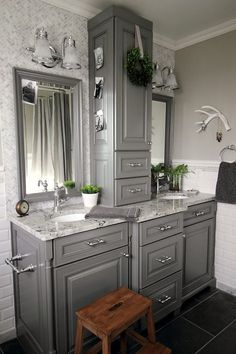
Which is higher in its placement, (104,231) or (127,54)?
(127,54)

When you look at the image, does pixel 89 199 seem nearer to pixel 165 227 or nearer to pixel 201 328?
pixel 165 227

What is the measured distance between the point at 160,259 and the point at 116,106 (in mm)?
1196

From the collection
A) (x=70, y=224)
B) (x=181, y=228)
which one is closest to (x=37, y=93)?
(x=70, y=224)

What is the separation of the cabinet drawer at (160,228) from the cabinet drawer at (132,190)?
333mm

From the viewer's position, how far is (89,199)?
2031 mm

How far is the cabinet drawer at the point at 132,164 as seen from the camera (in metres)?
2.01

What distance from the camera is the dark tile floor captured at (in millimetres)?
1762

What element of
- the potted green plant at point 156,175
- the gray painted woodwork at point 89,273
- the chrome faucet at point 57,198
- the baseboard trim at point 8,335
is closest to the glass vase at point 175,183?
the potted green plant at point 156,175

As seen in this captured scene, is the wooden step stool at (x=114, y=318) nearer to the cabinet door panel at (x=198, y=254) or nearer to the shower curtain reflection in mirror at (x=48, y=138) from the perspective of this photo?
the cabinet door panel at (x=198, y=254)

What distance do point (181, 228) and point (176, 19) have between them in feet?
6.01

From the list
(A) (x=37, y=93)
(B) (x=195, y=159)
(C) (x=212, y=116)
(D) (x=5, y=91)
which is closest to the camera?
(D) (x=5, y=91)

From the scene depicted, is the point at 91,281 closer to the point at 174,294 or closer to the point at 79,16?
the point at 174,294

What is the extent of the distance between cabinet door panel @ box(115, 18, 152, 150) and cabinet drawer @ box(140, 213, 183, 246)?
0.62 m

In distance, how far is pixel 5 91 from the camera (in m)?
1.71
